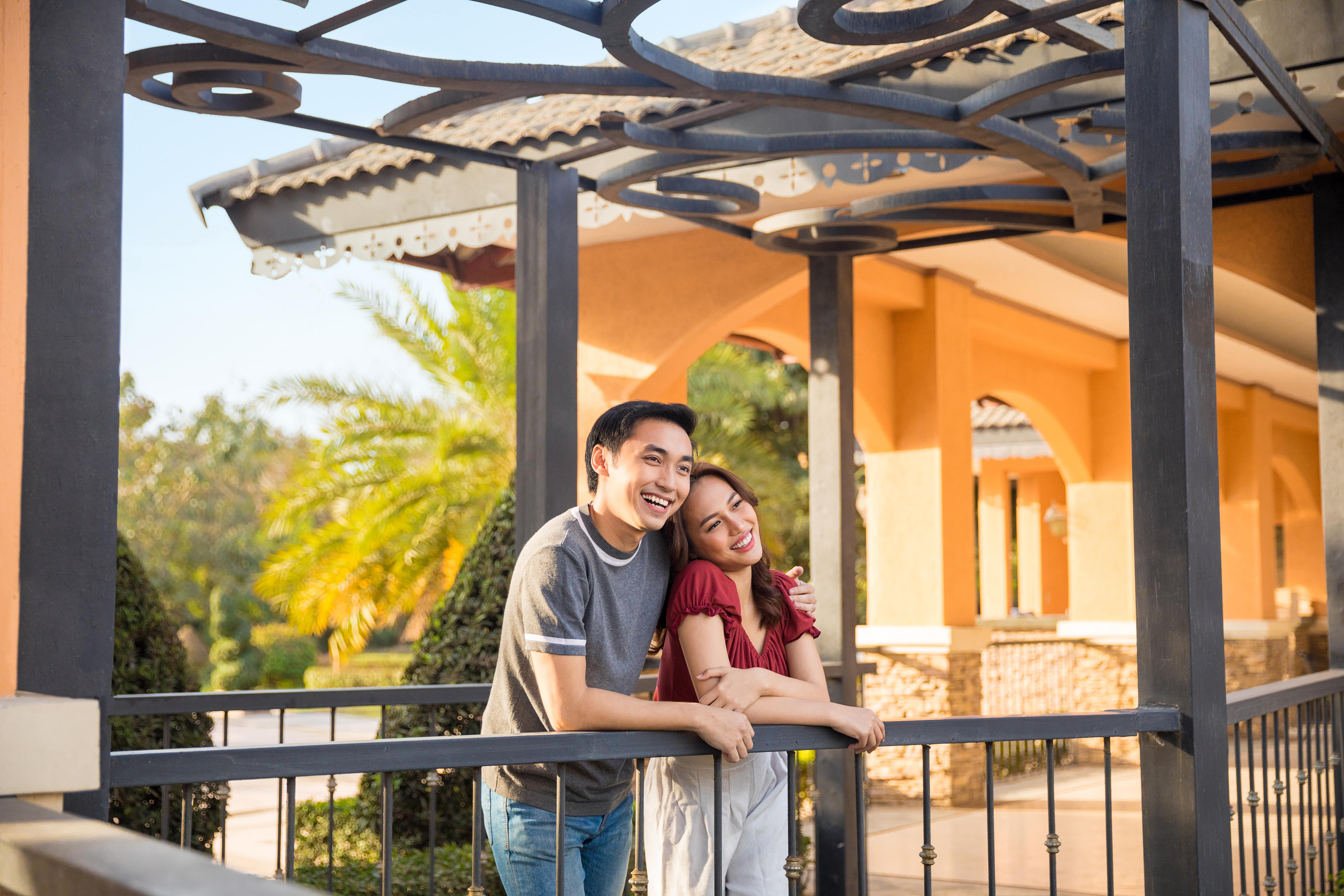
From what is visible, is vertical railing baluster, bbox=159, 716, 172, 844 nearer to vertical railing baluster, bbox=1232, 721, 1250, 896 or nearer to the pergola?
the pergola

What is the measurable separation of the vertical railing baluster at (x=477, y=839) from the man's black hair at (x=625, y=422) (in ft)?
2.27

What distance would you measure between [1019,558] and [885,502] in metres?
12.6

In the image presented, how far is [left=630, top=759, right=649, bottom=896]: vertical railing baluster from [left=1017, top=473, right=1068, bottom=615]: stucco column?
1888 centimetres

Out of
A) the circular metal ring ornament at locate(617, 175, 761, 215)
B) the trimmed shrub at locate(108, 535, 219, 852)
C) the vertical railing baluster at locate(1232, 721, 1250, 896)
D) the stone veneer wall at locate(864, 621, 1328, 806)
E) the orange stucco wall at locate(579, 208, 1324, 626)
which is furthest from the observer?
the stone veneer wall at locate(864, 621, 1328, 806)

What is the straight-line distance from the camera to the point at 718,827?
2.79m

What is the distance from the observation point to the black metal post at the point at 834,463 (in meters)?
6.53

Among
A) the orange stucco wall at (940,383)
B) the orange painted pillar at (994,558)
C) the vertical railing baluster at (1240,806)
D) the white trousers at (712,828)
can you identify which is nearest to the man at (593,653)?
the white trousers at (712,828)

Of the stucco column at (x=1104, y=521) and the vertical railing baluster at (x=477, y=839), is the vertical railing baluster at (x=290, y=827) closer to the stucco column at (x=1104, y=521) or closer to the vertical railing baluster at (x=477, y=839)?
the vertical railing baluster at (x=477, y=839)

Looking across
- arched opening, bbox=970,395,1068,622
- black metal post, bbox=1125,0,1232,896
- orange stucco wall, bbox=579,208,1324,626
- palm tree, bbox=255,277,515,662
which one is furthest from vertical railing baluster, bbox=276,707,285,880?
palm tree, bbox=255,277,515,662

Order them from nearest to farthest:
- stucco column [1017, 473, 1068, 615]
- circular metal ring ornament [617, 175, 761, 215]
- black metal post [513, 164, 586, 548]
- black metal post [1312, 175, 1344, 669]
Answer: black metal post [513, 164, 586, 548] < circular metal ring ornament [617, 175, 761, 215] < black metal post [1312, 175, 1344, 669] < stucco column [1017, 473, 1068, 615]

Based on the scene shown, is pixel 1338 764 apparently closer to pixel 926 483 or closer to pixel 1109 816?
pixel 1109 816

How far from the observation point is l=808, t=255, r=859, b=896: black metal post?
6.53m

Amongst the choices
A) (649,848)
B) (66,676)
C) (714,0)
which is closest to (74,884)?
(66,676)

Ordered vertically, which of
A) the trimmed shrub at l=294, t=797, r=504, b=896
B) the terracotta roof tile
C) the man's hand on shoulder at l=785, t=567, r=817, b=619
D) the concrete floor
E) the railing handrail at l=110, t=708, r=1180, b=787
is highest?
the terracotta roof tile
